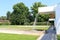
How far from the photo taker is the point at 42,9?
2233 centimetres

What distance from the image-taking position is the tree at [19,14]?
5709cm

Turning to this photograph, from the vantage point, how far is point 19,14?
194ft

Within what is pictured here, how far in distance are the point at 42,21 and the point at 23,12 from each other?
834cm

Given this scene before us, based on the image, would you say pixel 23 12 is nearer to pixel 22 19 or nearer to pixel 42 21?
pixel 22 19

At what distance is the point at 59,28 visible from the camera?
709 inches

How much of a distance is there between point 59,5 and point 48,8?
12.2ft

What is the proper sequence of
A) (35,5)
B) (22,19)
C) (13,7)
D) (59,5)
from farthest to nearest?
(35,5) → (13,7) → (22,19) → (59,5)

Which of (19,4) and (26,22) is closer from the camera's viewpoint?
(26,22)

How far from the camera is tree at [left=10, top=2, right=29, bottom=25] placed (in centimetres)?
5709

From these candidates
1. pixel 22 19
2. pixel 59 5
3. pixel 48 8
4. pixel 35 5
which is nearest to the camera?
pixel 59 5

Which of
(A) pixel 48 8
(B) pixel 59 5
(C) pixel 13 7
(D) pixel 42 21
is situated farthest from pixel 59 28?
(C) pixel 13 7

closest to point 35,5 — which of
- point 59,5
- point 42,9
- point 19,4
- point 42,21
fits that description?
point 19,4

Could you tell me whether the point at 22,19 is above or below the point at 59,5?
below

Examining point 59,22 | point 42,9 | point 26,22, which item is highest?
point 42,9
